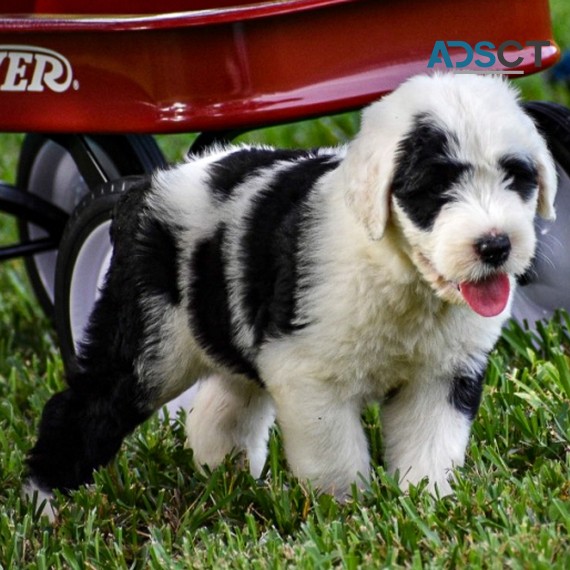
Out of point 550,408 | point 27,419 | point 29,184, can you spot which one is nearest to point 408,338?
point 550,408

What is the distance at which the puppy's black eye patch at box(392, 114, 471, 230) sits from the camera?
3404 millimetres

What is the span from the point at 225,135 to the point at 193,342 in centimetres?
107

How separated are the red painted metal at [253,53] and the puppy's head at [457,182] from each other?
861 millimetres

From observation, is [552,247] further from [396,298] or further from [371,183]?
[371,183]

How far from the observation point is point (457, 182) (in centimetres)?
339

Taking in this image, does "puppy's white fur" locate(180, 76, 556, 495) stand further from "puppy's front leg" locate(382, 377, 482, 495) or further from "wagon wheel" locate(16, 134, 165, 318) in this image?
"wagon wheel" locate(16, 134, 165, 318)

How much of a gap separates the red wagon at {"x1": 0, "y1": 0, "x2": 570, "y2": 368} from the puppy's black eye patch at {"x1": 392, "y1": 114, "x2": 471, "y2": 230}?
40.0 inches

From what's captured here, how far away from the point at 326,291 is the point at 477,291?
16.4 inches

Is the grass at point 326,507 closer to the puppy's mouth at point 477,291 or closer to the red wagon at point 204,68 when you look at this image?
the puppy's mouth at point 477,291

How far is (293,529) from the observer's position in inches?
151

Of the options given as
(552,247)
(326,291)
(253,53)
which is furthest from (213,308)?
(552,247)

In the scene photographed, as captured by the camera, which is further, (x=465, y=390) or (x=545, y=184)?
(x=465, y=390)

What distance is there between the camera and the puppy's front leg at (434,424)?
3.84m

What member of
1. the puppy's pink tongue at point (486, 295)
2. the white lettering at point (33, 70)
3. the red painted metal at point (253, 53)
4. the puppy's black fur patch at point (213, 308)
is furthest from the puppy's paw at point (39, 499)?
the puppy's pink tongue at point (486, 295)
